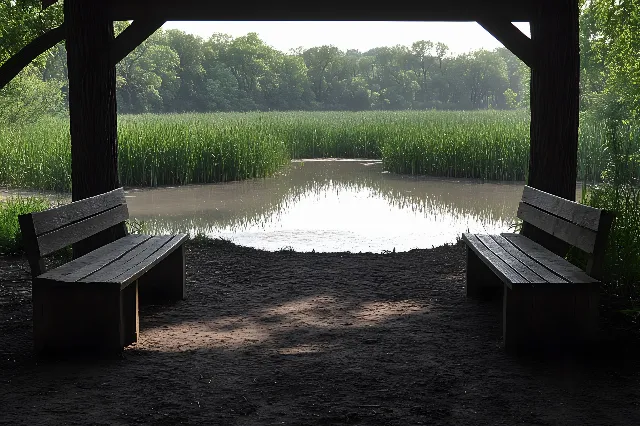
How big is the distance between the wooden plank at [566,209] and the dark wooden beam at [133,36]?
11.9 ft

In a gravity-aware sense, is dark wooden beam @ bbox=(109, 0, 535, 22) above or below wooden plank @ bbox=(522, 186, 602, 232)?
above

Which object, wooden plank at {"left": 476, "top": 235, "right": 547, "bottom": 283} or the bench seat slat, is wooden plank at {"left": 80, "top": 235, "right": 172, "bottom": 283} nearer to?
the bench seat slat

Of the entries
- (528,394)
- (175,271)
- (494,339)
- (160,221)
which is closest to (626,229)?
(494,339)

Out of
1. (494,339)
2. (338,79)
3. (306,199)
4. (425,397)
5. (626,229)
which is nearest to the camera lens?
(425,397)

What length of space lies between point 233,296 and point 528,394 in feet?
9.91

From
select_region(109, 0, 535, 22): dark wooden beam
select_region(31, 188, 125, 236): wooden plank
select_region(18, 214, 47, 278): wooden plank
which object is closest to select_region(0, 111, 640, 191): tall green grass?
select_region(109, 0, 535, 22): dark wooden beam

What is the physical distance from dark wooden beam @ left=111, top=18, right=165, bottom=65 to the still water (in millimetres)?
3098

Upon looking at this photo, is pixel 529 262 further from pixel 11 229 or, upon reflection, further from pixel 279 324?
pixel 11 229

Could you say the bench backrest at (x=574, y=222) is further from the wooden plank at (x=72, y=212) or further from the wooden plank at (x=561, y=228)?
the wooden plank at (x=72, y=212)

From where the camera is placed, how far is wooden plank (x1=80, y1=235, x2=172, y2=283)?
14.9 ft

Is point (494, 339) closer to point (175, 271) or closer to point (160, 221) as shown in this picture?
point (175, 271)

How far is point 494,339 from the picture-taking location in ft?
16.2

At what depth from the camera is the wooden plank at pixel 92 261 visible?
4.53 meters

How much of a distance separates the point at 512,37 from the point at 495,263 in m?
2.73
